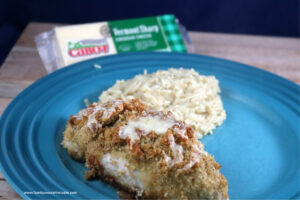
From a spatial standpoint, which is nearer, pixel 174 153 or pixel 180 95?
pixel 174 153

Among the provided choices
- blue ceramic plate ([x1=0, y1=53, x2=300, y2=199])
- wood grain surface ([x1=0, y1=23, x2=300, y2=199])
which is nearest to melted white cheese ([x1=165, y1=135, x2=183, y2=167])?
blue ceramic plate ([x1=0, y1=53, x2=300, y2=199])

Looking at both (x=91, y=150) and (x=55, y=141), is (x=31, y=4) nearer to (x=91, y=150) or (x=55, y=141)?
(x=55, y=141)

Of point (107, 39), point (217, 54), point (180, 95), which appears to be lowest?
point (180, 95)

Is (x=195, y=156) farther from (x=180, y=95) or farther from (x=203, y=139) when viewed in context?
(x=180, y=95)

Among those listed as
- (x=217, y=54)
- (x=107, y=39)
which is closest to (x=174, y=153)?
(x=107, y=39)

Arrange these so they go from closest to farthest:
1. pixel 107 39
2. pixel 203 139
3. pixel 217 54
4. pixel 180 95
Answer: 1. pixel 203 139
2. pixel 180 95
3. pixel 107 39
4. pixel 217 54

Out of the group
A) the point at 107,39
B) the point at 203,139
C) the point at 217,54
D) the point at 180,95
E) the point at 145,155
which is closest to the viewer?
the point at 145,155

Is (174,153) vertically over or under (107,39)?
under

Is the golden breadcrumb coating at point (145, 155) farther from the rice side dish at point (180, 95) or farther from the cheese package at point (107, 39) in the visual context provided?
the cheese package at point (107, 39)
